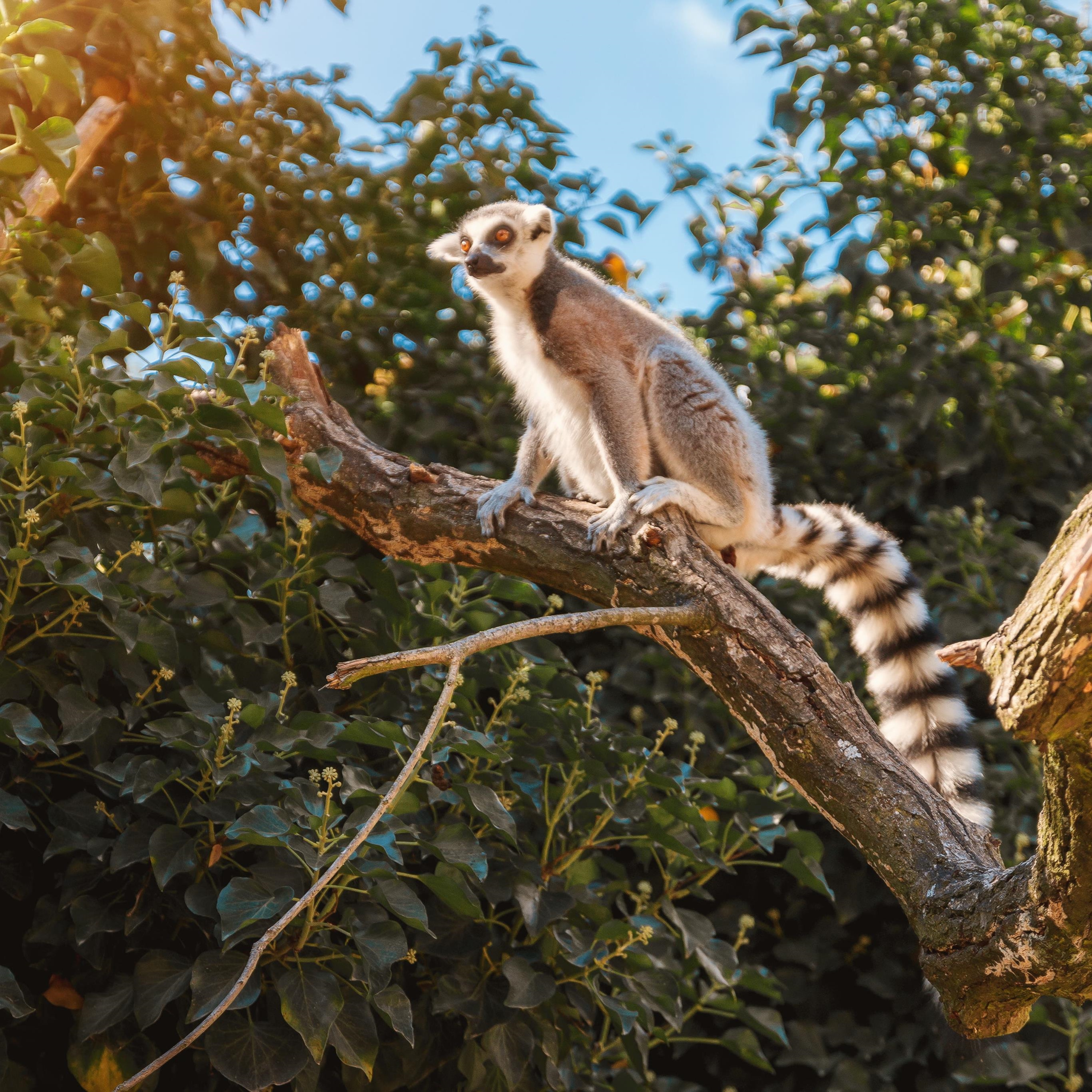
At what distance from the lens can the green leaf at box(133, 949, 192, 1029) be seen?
2.20 metres

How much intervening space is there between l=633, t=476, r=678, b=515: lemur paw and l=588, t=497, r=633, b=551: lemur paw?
0.11ft

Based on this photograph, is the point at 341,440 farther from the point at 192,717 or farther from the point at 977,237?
the point at 977,237

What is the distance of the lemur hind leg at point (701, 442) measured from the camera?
3299 mm

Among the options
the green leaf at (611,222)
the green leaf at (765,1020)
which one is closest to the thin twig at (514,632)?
the green leaf at (765,1020)

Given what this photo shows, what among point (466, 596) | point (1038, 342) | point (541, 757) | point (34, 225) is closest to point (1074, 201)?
point (1038, 342)

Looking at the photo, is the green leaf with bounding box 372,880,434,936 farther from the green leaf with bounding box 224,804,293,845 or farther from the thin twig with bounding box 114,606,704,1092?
the green leaf with bounding box 224,804,293,845

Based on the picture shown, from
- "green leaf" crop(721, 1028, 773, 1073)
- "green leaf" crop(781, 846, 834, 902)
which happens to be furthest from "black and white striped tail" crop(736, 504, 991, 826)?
"green leaf" crop(721, 1028, 773, 1073)

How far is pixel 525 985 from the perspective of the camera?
2570 millimetres

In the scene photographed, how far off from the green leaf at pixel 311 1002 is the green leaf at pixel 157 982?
22 cm

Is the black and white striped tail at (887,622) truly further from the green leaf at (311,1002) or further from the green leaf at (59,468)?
the green leaf at (59,468)

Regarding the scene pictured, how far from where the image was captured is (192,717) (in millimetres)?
2373

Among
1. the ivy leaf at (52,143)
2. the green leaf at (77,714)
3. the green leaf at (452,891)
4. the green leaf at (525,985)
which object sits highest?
the ivy leaf at (52,143)

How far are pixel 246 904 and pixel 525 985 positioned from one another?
31.4 inches

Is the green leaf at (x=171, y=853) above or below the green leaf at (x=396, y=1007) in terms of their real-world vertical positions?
above
